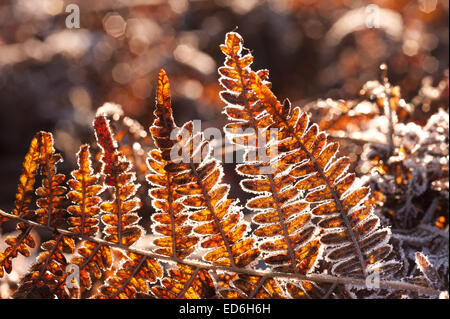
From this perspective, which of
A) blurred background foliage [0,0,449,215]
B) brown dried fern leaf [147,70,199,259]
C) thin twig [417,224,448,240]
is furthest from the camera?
blurred background foliage [0,0,449,215]

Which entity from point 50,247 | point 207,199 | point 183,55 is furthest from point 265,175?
point 183,55

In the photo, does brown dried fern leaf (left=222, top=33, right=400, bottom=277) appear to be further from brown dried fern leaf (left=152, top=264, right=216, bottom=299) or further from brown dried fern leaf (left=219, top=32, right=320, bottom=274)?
brown dried fern leaf (left=152, top=264, right=216, bottom=299)

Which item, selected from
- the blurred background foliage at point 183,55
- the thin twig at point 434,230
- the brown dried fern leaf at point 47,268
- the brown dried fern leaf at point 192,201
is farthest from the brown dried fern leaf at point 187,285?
the blurred background foliage at point 183,55

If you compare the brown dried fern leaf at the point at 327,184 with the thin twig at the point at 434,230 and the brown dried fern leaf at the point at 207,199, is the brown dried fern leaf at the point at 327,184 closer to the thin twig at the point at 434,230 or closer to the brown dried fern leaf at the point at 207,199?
the brown dried fern leaf at the point at 207,199

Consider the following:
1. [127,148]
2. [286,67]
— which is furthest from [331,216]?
[286,67]

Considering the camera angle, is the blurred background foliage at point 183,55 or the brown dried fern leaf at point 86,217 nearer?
the brown dried fern leaf at point 86,217

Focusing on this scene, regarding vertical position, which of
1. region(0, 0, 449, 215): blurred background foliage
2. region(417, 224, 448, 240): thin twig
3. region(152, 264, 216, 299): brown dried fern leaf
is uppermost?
region(0, 0, 449, 215): blurred background foliage

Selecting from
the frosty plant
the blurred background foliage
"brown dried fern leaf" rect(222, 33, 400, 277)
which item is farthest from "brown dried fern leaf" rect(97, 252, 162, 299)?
the blurred background foliage

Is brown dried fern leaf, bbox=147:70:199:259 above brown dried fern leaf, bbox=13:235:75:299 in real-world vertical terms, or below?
above
